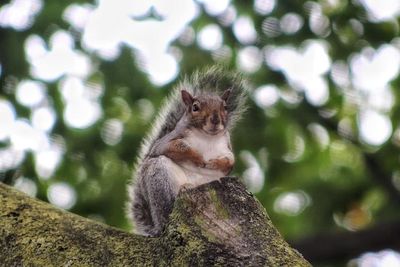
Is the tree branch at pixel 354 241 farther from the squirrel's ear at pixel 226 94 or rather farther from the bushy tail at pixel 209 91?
the squirrel's ear at pixel 226 94

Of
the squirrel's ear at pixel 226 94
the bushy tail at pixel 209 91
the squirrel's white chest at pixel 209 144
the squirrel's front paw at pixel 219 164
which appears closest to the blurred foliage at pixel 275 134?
the bushy tail at pixel 209 91

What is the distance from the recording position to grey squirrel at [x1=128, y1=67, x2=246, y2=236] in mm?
2998

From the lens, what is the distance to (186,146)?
10.4 feet

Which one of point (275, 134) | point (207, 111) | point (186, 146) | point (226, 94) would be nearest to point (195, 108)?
point (207, 111)

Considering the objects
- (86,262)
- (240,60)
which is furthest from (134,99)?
(86,262)

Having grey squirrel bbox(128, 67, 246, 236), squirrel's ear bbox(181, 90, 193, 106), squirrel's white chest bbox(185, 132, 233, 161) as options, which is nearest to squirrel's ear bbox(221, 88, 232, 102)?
grey squirrel bbox(128, 67, 246, 236)

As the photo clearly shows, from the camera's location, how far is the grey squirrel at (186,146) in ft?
9.84

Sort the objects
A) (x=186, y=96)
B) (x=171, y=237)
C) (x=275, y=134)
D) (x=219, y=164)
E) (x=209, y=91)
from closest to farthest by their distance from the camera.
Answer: (x=171, y=237)
(x=219, y=164)
(x=186, y=96)
(x=209, y=91)
(x=275, y=134)

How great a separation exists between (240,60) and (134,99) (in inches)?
34.8

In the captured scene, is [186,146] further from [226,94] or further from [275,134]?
[275,134]

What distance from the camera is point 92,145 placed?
6.61m

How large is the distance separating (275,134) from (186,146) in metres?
Result: 3.59

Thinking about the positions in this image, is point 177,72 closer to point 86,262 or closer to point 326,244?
point 326,244

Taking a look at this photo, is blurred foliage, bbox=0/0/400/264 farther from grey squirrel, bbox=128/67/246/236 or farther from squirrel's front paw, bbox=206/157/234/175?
squirrel's front paw, bbox=206/157/234/175
